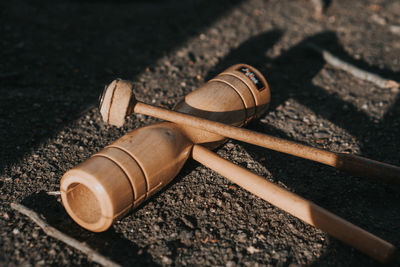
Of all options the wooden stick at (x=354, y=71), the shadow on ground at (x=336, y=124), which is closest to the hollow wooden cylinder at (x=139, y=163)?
the shadow on ground at (x=336, y=124)

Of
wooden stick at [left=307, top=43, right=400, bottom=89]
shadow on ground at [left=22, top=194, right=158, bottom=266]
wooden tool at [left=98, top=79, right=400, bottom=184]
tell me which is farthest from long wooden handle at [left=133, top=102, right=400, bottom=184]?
wooden stick at [left=307, top=43, right=400, bottom=89]

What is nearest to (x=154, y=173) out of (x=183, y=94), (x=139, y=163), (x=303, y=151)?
(x=139, y=163)

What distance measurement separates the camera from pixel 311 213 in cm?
217

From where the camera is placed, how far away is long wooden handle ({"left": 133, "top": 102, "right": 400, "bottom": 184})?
91.7 inches

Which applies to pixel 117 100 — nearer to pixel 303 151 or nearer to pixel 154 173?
pixel 154 173

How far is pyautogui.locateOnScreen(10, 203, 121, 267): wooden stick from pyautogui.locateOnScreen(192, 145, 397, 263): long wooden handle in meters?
0.88

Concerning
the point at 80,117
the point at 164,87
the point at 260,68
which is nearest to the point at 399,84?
the point at 260,68

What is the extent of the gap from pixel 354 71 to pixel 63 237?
3.18 metres

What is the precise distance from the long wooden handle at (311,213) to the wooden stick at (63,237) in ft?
2.90

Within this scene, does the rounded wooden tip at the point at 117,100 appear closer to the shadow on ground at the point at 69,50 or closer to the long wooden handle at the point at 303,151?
the long wooden handle at the point at 303,151

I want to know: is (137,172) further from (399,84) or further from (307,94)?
(399,84)

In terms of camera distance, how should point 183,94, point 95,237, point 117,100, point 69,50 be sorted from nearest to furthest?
point 95,237
point 117,100
point 183,94
point 69,50

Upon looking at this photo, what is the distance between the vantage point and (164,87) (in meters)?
3.65

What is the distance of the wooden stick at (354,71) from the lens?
3691 mm
